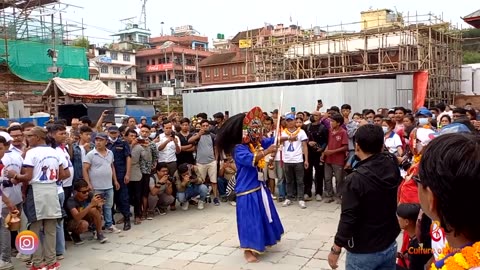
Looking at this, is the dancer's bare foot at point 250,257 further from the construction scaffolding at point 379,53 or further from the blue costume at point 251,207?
the construction scaffolding at point 379,53

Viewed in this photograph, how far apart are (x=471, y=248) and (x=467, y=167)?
0.25 m

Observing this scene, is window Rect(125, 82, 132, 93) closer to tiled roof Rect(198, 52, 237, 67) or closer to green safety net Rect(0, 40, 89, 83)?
tiled roof Rect(198, 52, 237, 67)

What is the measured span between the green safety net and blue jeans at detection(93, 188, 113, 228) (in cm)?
1943

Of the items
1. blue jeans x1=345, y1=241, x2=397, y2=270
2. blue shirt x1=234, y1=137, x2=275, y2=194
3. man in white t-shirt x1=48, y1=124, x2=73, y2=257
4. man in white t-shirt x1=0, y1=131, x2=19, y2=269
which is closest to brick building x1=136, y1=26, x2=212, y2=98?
man in white t-shirt x1=48, y1=124, x2=73, y2=257

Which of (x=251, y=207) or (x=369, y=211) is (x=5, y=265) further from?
(x=369, y=211)

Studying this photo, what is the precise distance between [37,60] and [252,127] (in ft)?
74.7

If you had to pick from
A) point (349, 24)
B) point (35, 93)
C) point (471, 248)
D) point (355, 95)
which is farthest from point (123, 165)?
point (349, 24)

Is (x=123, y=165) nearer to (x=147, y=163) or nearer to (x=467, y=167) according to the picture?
(x=147, y=163)

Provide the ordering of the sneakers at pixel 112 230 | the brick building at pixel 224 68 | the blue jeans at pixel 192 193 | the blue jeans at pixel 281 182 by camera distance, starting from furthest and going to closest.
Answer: the brick building at pixel 224 68 → the blue jeans at pixel 281 182 → the blue jeans at pixel 192 193 → the sneakers at pixel 112 230

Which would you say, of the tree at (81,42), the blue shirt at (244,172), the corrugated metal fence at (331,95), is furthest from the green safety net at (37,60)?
the blue shirt at (244,172)

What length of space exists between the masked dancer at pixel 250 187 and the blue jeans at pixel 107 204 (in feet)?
7.34

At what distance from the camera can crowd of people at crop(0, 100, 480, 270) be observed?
291cm

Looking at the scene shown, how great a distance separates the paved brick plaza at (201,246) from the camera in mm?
5199

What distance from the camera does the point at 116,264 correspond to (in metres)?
5.34
